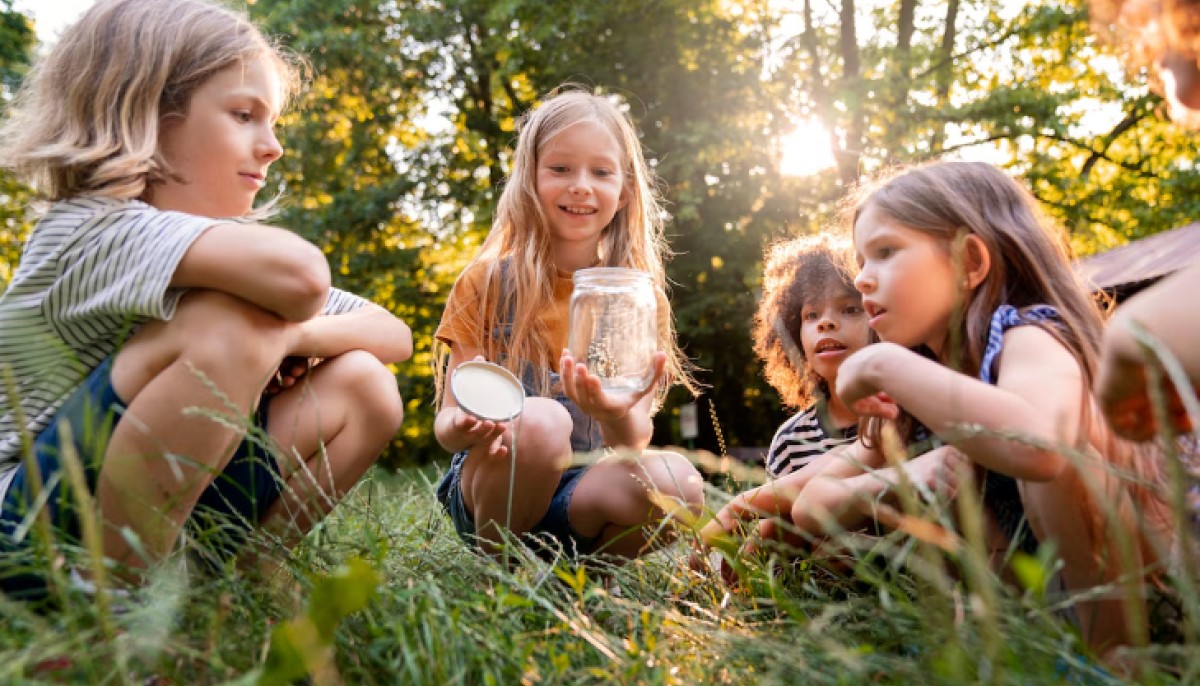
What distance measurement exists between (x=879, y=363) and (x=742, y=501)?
65cm

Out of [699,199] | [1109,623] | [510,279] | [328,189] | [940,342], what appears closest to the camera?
[1109,623]

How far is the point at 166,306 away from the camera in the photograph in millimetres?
1542

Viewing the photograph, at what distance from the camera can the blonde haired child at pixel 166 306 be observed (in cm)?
148

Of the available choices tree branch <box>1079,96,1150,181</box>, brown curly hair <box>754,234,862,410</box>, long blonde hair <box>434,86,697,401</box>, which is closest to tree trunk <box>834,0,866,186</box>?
tree branch <box>1079,96,1150,181</box>

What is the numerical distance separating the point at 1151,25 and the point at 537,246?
1733 mm

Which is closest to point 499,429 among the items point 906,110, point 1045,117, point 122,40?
point 122,40

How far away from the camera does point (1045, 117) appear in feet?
37.5

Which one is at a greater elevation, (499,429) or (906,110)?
(906,110)

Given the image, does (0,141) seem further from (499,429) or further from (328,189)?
(328,189)

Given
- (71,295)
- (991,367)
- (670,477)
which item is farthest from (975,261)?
(71,295)

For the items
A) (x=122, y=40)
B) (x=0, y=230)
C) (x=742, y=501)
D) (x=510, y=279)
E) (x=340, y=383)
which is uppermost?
(x=122, y=40)

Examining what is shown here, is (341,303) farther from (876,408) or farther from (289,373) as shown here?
(876,408)

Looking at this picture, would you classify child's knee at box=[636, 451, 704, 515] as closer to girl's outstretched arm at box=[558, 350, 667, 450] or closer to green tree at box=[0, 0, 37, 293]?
girl's outstretched arm at box=[558, 350, 667, 450]

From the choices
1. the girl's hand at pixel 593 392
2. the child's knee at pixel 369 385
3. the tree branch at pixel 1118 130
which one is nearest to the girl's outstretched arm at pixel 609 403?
the girl's hand at pixel 593 392
